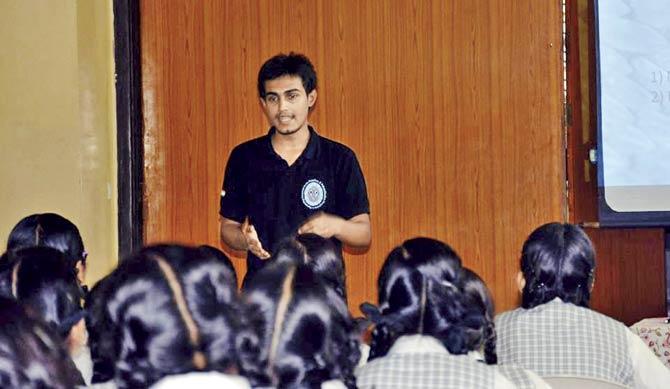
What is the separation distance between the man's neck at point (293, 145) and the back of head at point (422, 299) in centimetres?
183

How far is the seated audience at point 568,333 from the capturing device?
2367 mm

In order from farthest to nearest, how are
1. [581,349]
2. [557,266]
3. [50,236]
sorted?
1. [50,236]
2. [557,266]
3. [581,349]

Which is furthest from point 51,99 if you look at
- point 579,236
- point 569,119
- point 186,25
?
point 579,236

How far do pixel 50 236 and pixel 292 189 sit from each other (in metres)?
1.14

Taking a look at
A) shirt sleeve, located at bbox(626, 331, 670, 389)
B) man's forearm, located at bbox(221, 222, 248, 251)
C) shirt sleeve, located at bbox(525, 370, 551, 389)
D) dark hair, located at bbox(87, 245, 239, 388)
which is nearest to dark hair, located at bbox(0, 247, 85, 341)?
dark hair, located at bbox(87, 245, 239, 388)

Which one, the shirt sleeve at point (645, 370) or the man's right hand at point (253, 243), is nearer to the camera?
the shirt sleeve at point (645, 370)

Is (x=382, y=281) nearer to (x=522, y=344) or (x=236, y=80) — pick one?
(x=522, y=344)

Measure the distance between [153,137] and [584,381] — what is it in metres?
2.92

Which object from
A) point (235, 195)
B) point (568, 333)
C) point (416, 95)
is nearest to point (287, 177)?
point (235, 195)

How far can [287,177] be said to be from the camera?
12.3 feet

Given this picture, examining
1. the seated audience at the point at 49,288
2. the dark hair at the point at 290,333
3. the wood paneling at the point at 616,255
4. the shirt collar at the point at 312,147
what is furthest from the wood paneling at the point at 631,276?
the dark hair at the point at 290,333

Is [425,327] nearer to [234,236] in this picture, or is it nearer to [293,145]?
[234,236]

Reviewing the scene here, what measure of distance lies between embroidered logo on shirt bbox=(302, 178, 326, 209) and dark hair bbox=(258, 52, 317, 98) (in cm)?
35

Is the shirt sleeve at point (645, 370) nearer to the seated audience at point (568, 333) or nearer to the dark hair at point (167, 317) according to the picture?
the seated audience at point (568, 333)
